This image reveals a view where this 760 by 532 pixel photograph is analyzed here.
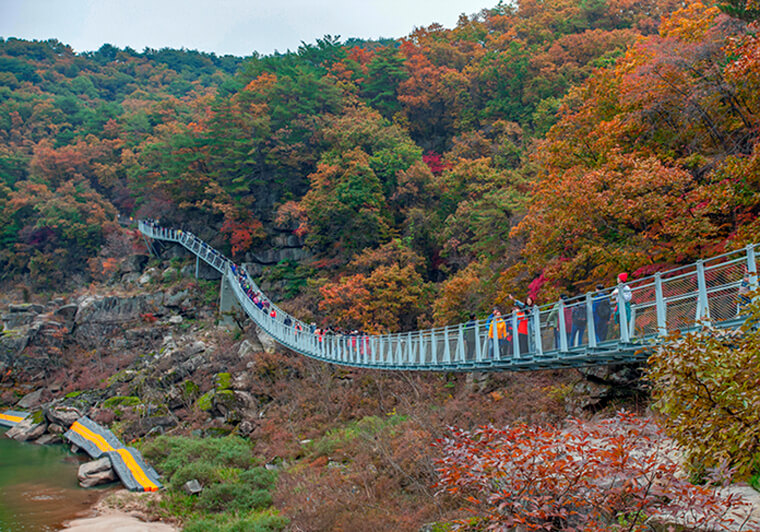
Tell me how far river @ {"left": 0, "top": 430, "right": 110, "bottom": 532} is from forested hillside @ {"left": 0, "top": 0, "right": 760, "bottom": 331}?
9663 millimetres

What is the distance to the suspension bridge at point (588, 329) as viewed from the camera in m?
5.57

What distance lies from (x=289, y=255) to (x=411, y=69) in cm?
1342

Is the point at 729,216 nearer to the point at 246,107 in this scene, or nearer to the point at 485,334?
the point at 485,334

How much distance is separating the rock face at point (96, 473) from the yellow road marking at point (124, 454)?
467 mm

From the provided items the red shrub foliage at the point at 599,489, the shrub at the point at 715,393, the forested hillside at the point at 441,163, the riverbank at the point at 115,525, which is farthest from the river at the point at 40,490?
the shrub at the point at 715,393

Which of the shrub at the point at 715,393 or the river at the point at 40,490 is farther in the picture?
the river at the point at 40,490

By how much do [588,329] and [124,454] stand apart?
1424 cm

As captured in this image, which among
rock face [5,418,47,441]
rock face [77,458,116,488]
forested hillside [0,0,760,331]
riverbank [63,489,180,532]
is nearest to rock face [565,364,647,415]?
forested hillside [0,0,760,331]

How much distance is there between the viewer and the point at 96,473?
14336 mm

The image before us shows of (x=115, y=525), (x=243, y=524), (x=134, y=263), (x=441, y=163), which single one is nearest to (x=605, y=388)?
(x=243, y=524)

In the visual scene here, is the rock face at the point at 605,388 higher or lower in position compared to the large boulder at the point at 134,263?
lower

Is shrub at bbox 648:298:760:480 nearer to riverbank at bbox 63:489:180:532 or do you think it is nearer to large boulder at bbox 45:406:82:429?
riverbank at bbox 63:489:180:532

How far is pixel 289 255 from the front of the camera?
91.8 ft

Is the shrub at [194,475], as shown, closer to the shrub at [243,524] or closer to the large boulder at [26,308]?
the shrub at [243,524]
